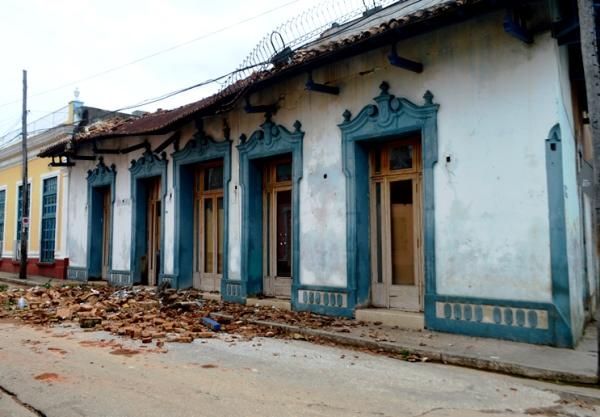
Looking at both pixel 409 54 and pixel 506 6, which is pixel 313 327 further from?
pixel 506 6

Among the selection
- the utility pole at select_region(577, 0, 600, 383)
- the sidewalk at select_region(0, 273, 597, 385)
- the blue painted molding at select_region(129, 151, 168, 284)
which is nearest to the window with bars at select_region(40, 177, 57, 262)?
the blue painted molding at select_region(129, 151, 168, 284)

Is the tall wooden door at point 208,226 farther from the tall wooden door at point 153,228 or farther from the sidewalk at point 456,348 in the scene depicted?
the sidewalk at point 456,348

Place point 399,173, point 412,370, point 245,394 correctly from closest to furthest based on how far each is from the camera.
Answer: point 245,394 → point 412,370 → point 399,173

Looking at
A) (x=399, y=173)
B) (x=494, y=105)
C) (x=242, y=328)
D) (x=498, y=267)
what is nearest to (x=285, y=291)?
(x=242, y=328)

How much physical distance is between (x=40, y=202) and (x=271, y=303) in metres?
13.4

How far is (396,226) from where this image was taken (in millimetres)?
9180

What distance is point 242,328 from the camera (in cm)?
904

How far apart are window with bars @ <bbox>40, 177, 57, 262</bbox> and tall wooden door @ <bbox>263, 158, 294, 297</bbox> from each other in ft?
36.8

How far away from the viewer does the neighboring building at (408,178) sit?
7.09 meters

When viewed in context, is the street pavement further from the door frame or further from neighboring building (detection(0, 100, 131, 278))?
neighboring building (detection(0, 100, 131, 278))

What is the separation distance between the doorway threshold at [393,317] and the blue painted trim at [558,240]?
2043 mm

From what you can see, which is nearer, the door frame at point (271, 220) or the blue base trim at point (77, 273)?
the door frame at point (271, 220)

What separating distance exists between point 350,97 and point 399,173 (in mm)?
1672

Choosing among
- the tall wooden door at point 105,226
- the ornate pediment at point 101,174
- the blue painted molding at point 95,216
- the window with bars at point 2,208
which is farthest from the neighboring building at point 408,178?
the window with bars at point 2,208
